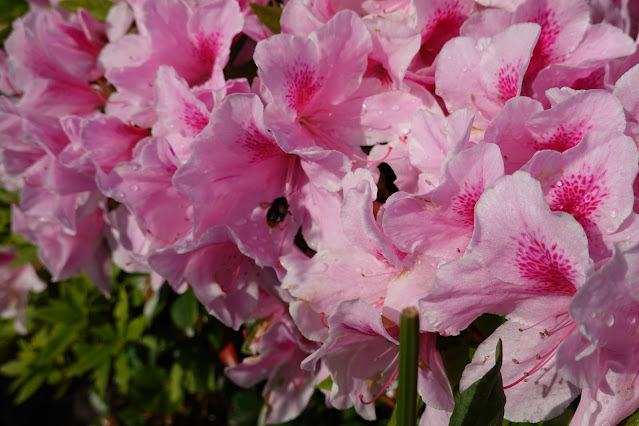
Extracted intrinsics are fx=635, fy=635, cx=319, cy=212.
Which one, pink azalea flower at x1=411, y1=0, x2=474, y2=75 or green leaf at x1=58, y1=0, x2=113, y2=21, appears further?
green leaf at x1=58, y1=0, x2=113, y2=21

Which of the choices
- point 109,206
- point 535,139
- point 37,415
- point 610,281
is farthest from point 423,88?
point 37,415

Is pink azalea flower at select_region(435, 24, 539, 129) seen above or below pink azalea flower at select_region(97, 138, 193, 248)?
above

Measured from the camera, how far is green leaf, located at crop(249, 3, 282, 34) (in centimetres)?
104

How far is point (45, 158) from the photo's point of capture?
1333 millimetres

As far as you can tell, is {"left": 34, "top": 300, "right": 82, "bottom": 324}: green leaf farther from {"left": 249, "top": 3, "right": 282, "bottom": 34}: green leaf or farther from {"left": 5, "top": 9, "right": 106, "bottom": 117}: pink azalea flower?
{"left": 249, "top": 3, "right": 282, "bottom": 34}: green leaf

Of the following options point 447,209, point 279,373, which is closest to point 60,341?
point 279,373

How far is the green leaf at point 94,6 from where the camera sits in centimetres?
139

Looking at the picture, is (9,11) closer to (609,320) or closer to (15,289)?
(15,289)

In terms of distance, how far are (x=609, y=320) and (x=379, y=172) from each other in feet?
1.33

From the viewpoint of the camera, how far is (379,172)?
3.17ft

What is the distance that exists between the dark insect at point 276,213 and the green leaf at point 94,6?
2.18 ft

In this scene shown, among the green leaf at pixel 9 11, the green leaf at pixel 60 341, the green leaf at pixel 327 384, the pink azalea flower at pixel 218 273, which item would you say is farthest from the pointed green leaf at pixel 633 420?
the green leaf at pixel 9 11

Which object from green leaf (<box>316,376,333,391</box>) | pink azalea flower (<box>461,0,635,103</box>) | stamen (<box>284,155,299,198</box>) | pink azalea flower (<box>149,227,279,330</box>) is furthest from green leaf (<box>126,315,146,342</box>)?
pink azalea flower (<box>461,0,635,103</box>)

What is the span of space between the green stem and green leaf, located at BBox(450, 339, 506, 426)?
Result: 0.17 m
